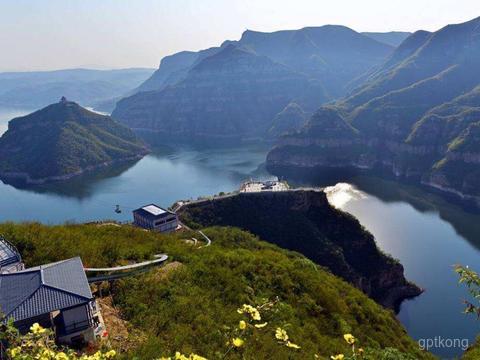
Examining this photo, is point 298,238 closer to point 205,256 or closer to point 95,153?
point 205,256

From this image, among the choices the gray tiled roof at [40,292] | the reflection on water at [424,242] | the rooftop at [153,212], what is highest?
the gray tiled roof at [40,292]

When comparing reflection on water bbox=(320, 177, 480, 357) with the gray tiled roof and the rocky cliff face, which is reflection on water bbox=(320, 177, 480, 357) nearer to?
the rocky cliff face

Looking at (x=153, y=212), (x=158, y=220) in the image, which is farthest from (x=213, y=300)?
(x=153, y=212)

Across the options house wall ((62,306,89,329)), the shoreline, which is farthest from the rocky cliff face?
the shoreline

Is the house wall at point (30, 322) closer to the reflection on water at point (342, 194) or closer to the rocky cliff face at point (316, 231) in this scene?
the rocky cliff face at point (316, 231)

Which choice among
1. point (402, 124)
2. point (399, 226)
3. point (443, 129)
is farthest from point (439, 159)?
point (399, 226)

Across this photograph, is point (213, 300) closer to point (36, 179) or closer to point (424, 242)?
point (424, 242)

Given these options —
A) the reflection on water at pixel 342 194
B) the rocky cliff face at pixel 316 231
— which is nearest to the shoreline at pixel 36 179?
the reflection on water at pixel 342 194
